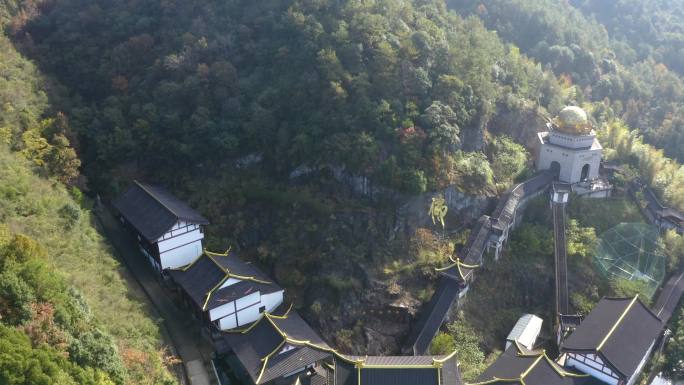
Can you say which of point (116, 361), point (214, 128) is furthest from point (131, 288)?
point (214, 128)

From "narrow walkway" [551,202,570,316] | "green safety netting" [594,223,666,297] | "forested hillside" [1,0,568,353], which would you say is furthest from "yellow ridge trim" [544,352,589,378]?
"green safety netting" [594,223,666,297]

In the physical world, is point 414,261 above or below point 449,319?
above

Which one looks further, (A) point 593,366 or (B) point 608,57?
(B) point 608,57

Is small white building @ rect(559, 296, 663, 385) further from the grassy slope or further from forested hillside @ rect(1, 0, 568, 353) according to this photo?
the grassy slope

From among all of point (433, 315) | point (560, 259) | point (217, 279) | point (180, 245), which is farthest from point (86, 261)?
point (560, 259)

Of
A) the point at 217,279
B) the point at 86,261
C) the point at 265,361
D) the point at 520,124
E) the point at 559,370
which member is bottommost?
the point at 559,370

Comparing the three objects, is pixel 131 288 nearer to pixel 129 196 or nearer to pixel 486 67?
pixel 129 196

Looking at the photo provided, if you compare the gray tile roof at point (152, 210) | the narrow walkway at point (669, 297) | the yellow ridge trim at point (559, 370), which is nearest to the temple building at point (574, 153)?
the narrow walkway at point (669, 297)

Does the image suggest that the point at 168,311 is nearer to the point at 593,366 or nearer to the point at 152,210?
the point at 152,210
